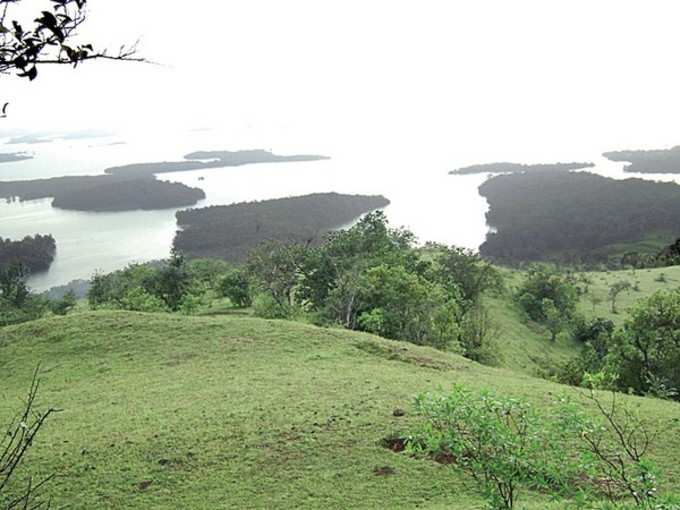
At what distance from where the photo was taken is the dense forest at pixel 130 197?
6280 inches

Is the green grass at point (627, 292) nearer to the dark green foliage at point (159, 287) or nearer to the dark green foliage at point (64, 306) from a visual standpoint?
the dark green foliage at point (159, 287)

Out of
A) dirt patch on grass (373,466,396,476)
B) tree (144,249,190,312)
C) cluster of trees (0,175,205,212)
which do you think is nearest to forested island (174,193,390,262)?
cluster of trees (0,175,205,212)

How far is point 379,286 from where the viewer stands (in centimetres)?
2688

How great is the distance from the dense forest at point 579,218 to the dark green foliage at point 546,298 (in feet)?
159

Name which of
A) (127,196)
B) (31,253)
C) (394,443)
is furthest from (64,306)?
(127,196)

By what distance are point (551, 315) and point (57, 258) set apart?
9623 cm

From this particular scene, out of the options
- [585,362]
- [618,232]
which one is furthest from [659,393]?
[618,232]

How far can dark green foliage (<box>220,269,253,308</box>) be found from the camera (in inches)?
1511

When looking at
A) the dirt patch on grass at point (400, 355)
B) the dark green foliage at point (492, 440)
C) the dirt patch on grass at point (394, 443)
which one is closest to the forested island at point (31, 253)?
the dirt patch on grass at point (400, 355)

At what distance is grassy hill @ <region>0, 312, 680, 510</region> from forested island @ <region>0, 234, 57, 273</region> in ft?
288

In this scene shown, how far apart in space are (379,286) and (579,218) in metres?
103

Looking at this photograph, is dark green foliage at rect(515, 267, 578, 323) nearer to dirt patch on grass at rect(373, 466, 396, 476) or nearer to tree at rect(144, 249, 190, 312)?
tree at rect(144, 249, 190, 312)

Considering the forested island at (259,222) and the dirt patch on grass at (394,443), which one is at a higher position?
the dirt patch on grass at (394,443)

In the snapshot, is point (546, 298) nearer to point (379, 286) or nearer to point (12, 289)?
point (379, 286)
